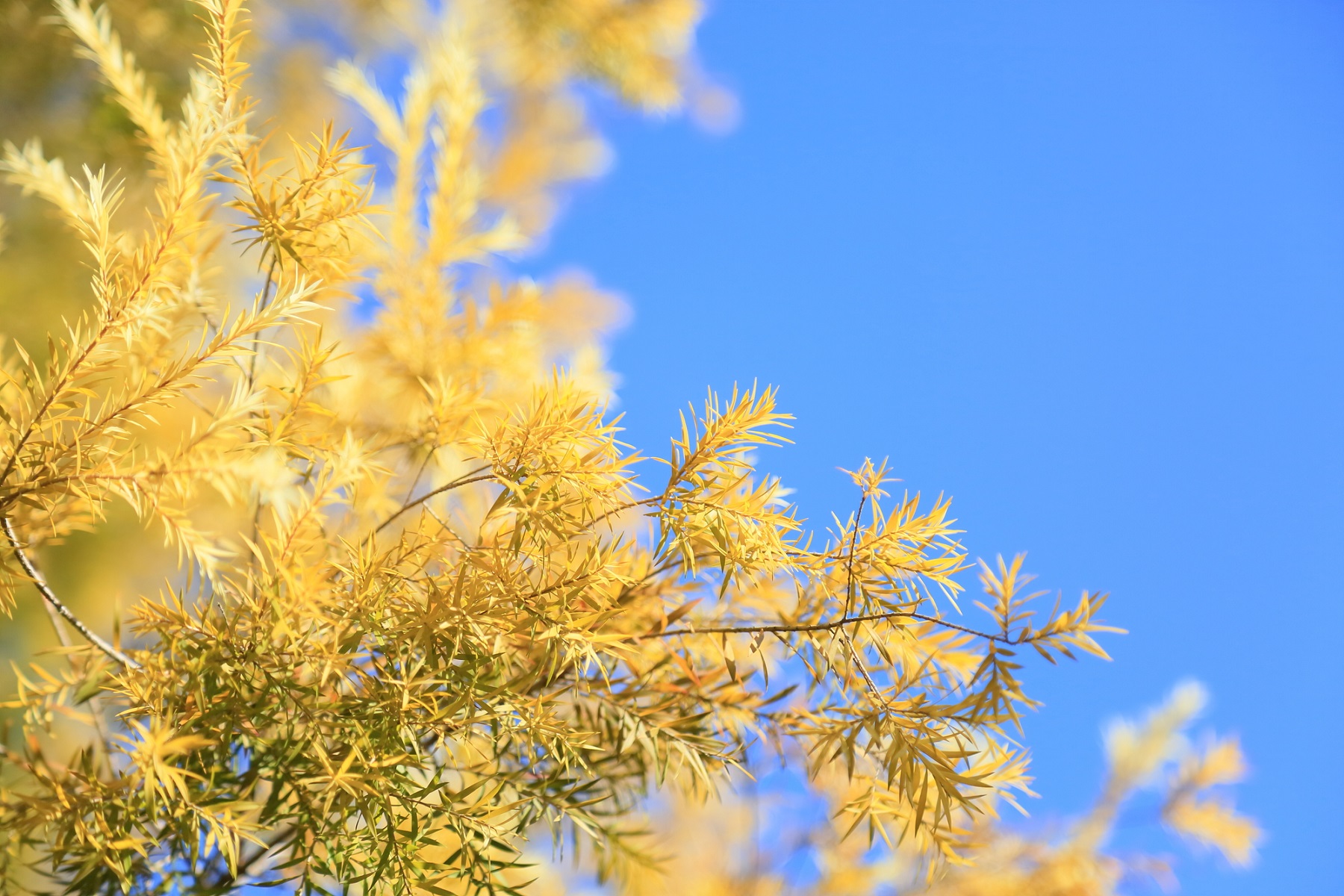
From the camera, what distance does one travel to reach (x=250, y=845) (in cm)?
60

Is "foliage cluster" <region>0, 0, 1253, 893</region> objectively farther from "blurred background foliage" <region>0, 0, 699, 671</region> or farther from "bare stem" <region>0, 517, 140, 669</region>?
"blurred background foliage" <region>0, 0, 699, 671</region>

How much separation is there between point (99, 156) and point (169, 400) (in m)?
0.94

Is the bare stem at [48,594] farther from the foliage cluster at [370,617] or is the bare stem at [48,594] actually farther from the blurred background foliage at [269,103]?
the blurred background foliage at [269,103]

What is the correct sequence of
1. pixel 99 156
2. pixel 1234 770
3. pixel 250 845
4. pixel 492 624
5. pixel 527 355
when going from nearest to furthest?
pixel 492 624, pixel 250 845, pixel 527 355, pixel 99 156, pixel 1234 770

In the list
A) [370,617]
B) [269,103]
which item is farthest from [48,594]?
[269,103]

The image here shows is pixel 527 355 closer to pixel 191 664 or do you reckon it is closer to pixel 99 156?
pixel 191 664

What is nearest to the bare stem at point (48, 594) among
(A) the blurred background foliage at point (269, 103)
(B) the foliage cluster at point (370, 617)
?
(B) the foliage cluster at point (370, 617)

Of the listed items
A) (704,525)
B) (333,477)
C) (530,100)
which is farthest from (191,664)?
(530,100)

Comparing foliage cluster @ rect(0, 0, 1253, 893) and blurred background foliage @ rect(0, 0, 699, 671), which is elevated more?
blurred background foliage @ rect(0, 0, 699, 671)

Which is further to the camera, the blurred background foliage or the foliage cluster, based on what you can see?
the blurred background foliage

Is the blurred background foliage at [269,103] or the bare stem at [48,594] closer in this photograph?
the bare stem at [48,594]

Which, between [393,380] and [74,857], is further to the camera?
[393,380]

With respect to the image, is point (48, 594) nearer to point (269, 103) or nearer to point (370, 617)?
point (370, 617)

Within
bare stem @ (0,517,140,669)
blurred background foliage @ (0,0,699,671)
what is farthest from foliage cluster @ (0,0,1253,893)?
blurred background foliage @ (0,0,699,671)
